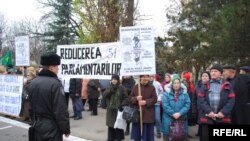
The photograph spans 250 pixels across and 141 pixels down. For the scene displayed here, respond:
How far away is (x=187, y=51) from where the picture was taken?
2112 centimetres

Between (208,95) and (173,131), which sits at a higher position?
(208,95)

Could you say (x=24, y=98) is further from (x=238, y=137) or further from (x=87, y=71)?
(x=238, y=137)

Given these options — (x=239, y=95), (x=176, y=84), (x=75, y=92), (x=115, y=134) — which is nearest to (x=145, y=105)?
(x=176, y=84)

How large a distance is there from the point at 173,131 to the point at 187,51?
14.1m

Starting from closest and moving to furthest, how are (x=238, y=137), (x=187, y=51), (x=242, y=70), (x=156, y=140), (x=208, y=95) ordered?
(x=238, y=137)
(x=208, y=95)
(x=242, y=70)
(x=156, y=140)
(x=187, y=51)

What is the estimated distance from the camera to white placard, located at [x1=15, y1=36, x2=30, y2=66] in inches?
494

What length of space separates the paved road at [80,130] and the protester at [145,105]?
1.36 m

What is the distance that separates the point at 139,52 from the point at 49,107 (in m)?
3.09

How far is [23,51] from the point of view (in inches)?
499

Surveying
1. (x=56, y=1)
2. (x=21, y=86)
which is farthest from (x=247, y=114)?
(x=56, y=1)

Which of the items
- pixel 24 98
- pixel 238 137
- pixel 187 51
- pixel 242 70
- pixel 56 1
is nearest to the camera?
pixel 238 137

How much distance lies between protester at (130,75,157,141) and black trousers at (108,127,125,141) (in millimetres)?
833

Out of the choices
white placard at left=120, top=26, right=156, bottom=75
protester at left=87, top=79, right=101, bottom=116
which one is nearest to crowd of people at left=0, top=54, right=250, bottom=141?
white placard at left=120, top=26, right=156, bottom=75

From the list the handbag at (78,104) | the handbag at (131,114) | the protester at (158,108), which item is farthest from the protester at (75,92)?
the handbag at (131,114)
